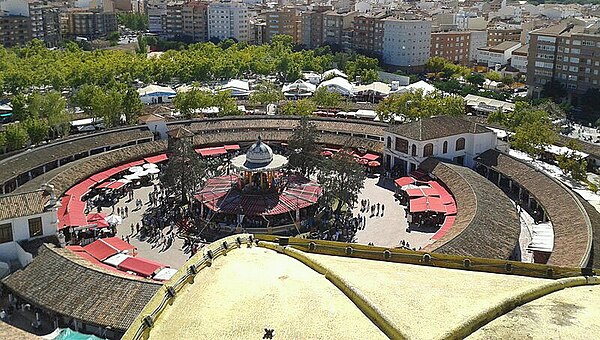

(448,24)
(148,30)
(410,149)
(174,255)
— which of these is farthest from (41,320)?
(148,30)

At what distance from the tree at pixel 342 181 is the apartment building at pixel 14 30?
98.2 metres

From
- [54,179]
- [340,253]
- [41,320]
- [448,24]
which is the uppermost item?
[448,24]

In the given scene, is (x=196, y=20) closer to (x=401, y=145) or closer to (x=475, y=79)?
(x=475, y=79)

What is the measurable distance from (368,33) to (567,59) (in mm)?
39582

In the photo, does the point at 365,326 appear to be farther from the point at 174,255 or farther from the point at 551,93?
the point at 551,93

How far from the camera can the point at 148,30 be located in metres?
160

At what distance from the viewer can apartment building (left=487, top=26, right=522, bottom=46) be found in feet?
371

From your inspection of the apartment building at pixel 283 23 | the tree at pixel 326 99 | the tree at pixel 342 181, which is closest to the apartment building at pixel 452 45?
the apartment building at pixel 283 23

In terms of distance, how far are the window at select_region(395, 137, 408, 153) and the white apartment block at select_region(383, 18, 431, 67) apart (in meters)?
56.5

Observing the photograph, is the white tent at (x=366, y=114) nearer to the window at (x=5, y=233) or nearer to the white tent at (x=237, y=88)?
the white tent at (x=237, y=88)

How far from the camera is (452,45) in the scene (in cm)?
10838

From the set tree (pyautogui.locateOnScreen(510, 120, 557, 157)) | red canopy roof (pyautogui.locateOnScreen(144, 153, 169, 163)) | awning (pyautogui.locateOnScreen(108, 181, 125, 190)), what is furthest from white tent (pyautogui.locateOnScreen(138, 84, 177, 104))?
tree (pyautogui.locateOnScreen(510, 120, 557, 157))

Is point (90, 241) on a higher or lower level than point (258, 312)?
lower

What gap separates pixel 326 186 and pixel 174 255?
10584 mm
